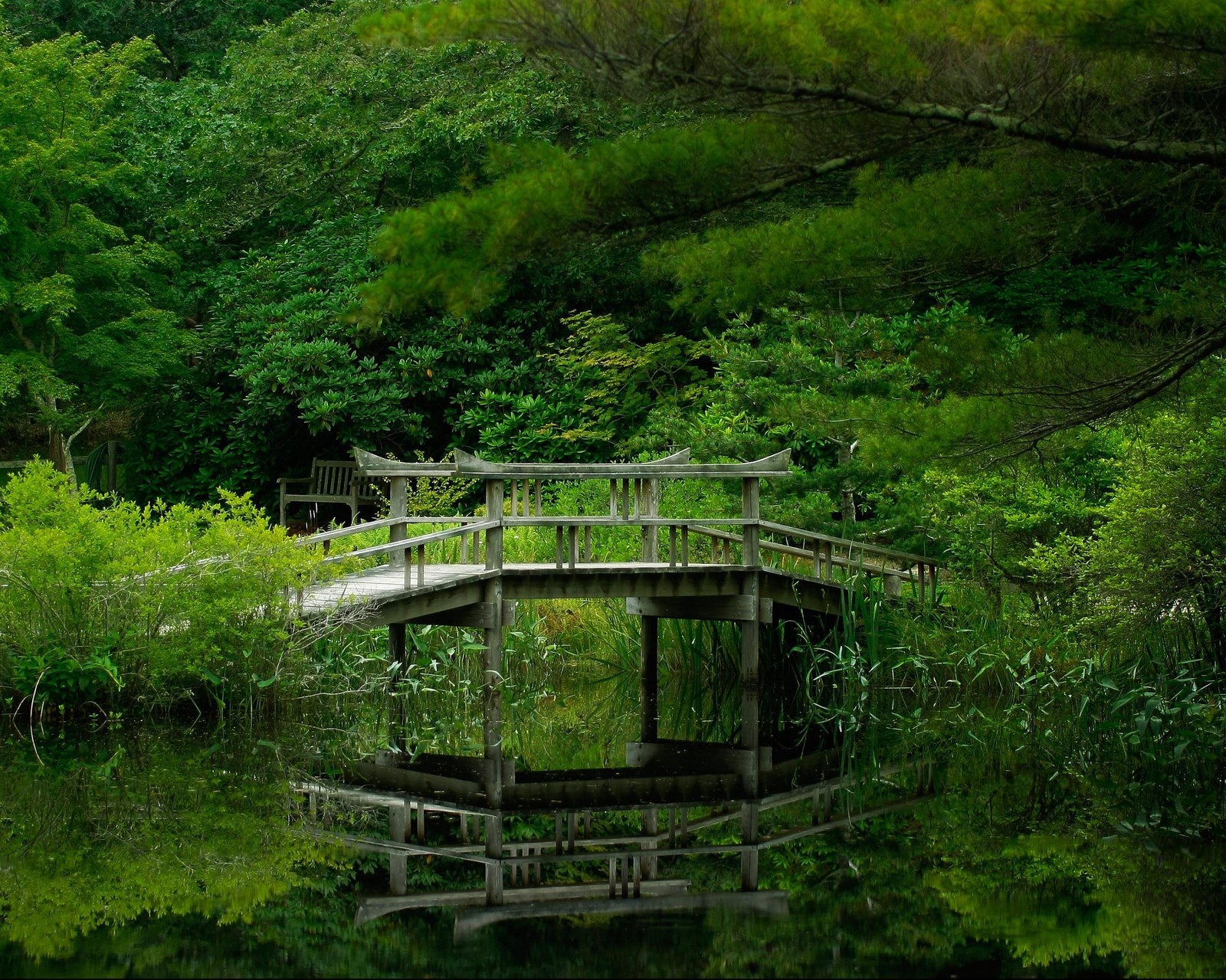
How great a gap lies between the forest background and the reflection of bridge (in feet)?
3.70

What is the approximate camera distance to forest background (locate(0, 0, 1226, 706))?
7797 mm

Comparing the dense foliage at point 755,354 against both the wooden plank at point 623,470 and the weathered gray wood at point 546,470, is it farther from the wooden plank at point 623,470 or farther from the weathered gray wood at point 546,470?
the weathered gray wood at point 546,470

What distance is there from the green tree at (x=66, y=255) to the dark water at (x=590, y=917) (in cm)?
1231

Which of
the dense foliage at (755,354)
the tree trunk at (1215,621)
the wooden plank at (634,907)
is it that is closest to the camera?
the wooden plank at (634,907)

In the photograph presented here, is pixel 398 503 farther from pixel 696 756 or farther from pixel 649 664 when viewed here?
pixel 696 756

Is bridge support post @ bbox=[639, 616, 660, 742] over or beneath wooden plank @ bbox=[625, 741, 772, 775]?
over

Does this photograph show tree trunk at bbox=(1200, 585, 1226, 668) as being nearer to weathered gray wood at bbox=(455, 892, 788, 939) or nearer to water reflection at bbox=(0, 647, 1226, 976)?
water reflection at bbox=(0, 647, 1226, 976)

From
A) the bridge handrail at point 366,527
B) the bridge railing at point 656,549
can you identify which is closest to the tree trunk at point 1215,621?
the bridge railing at point 656,549

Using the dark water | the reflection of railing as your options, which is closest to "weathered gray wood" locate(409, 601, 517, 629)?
the reflection of railing

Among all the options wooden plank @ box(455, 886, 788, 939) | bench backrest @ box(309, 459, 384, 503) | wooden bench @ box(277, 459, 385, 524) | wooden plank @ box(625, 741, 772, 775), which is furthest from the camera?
bench backrest @ box(309, 459, 384, 503)

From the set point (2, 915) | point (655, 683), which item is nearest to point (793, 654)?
point (655, 683)

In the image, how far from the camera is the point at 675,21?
7.25m

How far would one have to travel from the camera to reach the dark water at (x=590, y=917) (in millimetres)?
6070

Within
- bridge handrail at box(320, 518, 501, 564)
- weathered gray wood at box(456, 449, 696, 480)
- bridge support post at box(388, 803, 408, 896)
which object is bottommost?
bridge support post at box(388, 803, 408, 896)
